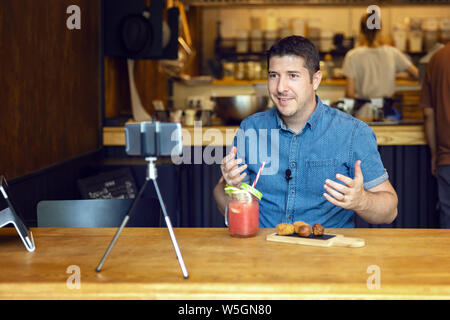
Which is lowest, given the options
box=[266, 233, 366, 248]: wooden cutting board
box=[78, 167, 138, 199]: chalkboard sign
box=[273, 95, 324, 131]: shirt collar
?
box=[78, 167, 138, 199]: chalkboard sign

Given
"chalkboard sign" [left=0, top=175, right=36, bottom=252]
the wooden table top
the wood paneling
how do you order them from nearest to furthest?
the wooden table top
"chalkboard sign" [left=0, top=175, right=36, bottom=252]
the wood paneling

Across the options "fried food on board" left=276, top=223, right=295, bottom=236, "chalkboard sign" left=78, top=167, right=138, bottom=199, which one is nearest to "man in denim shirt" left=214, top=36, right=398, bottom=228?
"fried food on board" left=276, top=223, right=295, bottom=236

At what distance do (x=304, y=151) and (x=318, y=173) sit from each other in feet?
0.30

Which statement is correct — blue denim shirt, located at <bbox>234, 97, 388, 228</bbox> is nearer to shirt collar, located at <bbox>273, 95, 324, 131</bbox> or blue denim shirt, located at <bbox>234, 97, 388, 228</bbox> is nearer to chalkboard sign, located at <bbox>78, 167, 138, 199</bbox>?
shirt collar, located at <bbox>273, 95, 324, 131</bbox>

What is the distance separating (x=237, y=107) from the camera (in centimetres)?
355

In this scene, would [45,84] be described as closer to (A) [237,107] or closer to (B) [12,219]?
(B) [12,219]

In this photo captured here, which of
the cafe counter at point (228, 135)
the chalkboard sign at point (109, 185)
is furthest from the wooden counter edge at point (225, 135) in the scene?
the chalkboard sign at point (109, 185)

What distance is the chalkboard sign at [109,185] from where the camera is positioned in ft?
8.73

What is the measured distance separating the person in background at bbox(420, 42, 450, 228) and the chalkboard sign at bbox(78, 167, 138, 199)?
1.76 metres

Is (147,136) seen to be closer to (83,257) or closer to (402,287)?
(83,257)

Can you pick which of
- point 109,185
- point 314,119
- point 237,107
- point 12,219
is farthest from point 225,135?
point 12,219

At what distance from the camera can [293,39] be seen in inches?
76.2

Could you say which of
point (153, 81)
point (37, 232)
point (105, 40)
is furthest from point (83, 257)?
point (153, 81)

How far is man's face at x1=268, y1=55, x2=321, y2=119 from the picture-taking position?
75.5 inches
